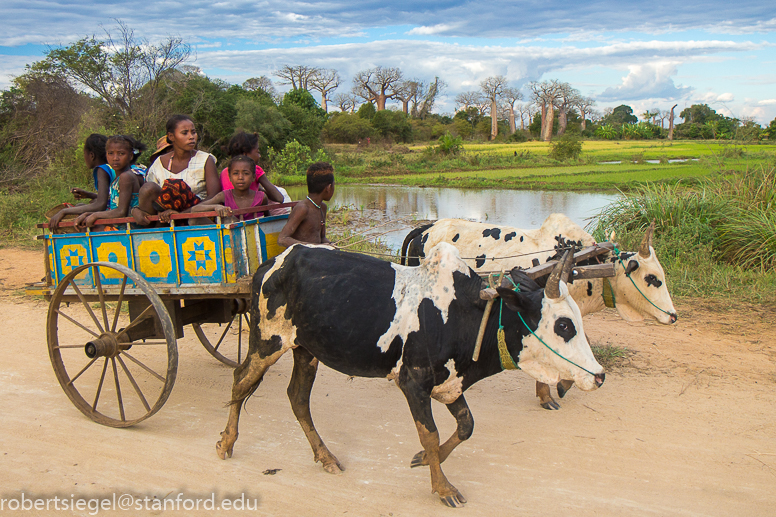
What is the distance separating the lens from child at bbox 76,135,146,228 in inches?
168

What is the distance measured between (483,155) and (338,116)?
15.4 meters

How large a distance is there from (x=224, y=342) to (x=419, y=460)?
3527 mm

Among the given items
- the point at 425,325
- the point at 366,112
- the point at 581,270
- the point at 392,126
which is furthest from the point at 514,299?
the point at 366,112

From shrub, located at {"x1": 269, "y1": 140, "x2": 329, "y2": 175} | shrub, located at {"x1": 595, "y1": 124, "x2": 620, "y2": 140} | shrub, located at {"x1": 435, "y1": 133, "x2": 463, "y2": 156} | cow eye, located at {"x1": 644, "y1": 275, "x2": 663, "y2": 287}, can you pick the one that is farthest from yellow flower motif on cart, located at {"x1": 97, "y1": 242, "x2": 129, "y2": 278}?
shrub, located at {"x1": 595, "y1": 124, "x2": 620, "y2": 140}

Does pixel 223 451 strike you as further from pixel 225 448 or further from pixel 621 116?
pixel 621 116

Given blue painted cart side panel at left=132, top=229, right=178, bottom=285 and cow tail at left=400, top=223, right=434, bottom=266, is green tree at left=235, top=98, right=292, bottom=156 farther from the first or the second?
blue painted cart side panel at left=132, top=229, right=178, bottom=285

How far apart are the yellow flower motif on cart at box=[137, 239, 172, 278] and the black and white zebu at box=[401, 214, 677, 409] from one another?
1.80 metres

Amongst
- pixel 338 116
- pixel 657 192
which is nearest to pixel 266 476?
pixel 657 192

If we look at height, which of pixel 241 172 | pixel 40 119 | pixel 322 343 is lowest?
pixel 322 343

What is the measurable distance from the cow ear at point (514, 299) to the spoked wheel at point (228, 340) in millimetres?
2532

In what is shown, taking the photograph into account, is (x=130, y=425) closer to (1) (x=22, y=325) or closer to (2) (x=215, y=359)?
(2) (x=215, y=359)

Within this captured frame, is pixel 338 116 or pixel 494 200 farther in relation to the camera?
pixel 338 116

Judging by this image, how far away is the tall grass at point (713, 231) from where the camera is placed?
793 centimetres

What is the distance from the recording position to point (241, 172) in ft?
14.1
